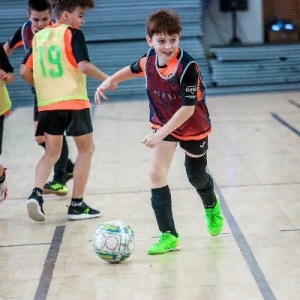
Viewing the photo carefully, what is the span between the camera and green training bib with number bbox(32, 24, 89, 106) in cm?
541

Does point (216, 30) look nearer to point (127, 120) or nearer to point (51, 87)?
point (127, 120)

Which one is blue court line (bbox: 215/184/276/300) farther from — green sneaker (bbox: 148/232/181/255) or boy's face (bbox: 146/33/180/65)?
boy's face (bbox: 146/33/180/65)

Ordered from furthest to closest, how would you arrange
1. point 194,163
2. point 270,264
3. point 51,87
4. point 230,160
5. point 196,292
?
1. point 230,160
2. point 51,87
3. point 194,163
4. point 270,264
5. point 196,292

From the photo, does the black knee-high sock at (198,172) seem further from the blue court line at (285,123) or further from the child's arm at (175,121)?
the blue court line at (285,123)

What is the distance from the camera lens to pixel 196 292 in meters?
4.01

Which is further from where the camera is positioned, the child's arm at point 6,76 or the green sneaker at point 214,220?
the child's arm at point 6,76

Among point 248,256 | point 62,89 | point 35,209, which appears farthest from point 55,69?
point 248,256

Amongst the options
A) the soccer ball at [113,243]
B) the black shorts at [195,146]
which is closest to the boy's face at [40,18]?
the black shorts at [195,146]

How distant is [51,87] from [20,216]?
2.99 ft

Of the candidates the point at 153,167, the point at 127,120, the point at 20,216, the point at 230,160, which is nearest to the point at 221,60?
the point at 127,120

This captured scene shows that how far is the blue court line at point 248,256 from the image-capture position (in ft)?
13.1

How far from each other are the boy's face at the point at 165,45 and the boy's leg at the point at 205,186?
0.62 m

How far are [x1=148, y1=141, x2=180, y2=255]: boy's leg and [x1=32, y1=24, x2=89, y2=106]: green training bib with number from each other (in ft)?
3.37

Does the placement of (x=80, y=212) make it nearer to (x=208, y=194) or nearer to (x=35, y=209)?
(x=35, y=209)
